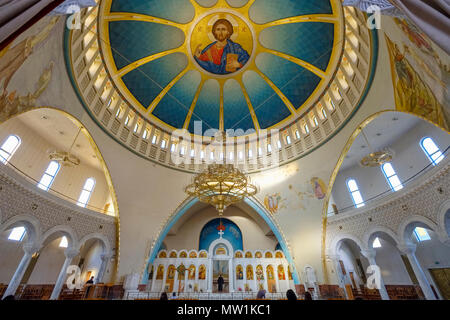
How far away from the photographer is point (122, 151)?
42.5 feet

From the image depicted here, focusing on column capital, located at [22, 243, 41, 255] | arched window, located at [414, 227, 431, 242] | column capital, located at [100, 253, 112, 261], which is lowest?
column capital, located at [22, 243, 41, 255]

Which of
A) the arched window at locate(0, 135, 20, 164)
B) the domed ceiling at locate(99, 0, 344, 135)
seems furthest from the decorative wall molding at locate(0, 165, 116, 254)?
the domed ceiling at locate(99, 0, 344, 135)

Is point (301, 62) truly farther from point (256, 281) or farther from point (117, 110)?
point (256, 281)

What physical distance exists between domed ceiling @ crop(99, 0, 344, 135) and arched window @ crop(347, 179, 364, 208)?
20.9ft

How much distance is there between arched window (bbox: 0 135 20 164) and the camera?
11.0 meters

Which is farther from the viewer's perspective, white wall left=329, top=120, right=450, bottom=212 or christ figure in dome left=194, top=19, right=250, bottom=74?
christ figure in dome left=194, top=19, right=250, bottom=74

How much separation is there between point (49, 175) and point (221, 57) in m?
13.5

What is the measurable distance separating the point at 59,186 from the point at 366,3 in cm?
1739

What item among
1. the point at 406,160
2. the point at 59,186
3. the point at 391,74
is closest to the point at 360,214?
the point at 406,160

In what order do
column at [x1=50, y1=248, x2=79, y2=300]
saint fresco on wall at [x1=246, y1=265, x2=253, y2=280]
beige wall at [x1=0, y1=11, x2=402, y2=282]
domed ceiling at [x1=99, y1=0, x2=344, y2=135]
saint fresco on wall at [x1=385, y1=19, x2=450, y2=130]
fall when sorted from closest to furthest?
saint fresco on wall at [x1=385, y1=19, x2=450, y2=130], column at [x1=50, y1=248, x2=79, y2=300], domed ceiling at [x1=99, y1=0, x2=344, y2=135], beige wall at [x1=0, y1=11, x2=402, y2=282], saint fresco on wall at [x1=246, y1=265, x2=253, y2=280]

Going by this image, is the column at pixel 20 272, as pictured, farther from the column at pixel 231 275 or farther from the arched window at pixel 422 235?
the arched window at pixel 422 235

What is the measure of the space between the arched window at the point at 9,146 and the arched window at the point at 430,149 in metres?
22.6

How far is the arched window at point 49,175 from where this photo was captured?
12664mm

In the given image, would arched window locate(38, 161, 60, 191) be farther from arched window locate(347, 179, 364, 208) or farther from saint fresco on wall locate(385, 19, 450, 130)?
arched window locate(347, 179, 364, 208)
